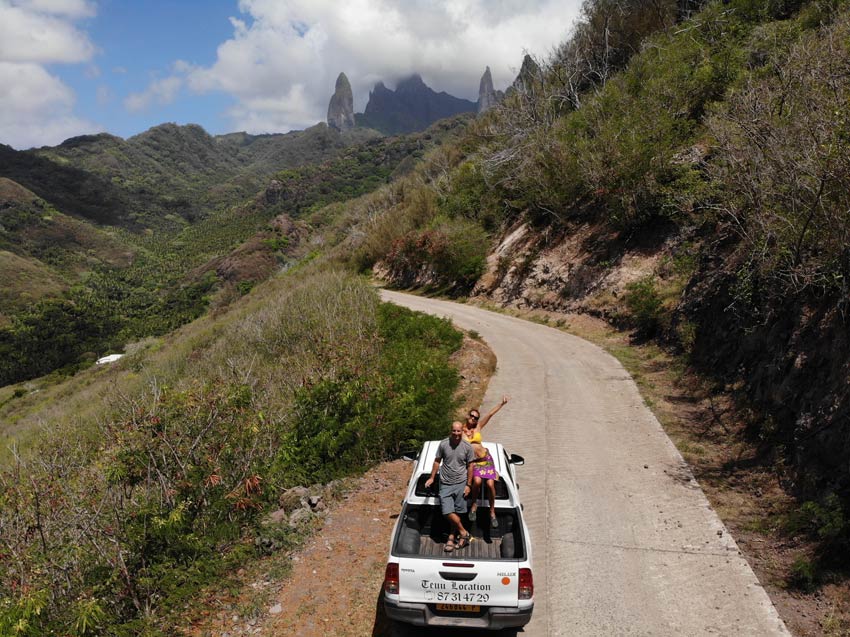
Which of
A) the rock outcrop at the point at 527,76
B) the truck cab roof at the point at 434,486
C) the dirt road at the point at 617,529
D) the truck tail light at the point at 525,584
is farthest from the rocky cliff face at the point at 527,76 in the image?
the truck tail light at the point at 525,584

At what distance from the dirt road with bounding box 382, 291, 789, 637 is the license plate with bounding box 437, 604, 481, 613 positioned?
96 centimetres

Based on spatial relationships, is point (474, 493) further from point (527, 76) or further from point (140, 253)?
point (140, 253)

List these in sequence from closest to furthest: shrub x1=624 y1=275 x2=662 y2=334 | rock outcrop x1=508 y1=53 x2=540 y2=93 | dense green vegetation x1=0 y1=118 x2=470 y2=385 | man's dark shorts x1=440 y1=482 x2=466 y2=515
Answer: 1. man's dark shorts x1=440 y1=482 x2=466 y2=515
2. shrub x1=624 y1=275 x2=662 y2=334
3. rock outcrop x1=508 y1=53 x2=540 y2=93
4. dense green vegetation x1=0 y1=118 x2=470 y2=385

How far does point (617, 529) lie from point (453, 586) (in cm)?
335

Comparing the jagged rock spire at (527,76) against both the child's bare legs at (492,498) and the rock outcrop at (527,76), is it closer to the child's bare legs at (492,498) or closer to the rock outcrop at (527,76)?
the rock outcrop at (527,76)

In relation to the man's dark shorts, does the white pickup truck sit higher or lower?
lower

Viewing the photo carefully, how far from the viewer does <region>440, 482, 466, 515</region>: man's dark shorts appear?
18.0ft

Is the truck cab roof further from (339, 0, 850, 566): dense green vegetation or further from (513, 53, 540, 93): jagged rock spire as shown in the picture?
(513, 53, 540, 93): jagged rock spire

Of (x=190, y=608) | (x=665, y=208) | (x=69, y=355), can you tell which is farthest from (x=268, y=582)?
(x=69, y=355)

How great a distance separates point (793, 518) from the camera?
638 cm

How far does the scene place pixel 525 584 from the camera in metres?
4.53

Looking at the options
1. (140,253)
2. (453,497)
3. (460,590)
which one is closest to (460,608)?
(460,590)

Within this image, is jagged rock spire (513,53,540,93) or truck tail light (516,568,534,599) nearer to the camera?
truck tail light (516,568,534,599)

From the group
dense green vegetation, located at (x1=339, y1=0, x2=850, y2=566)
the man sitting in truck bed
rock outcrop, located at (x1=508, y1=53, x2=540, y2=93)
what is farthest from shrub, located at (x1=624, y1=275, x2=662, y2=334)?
rock outcrop, located at (x1=508, y1=53, x2=540, y2=93)
